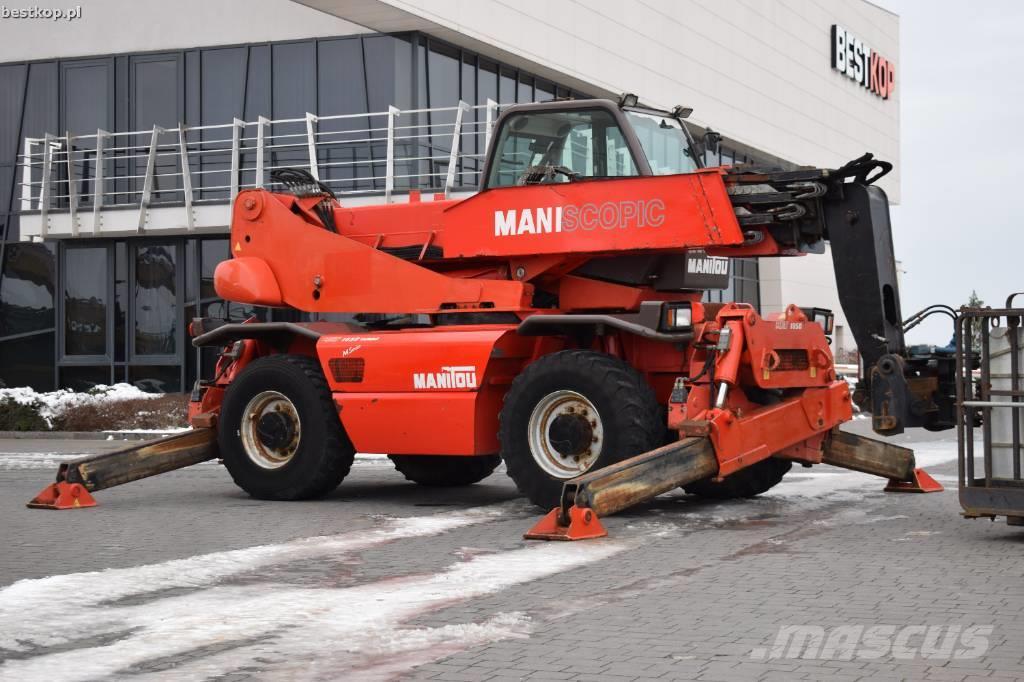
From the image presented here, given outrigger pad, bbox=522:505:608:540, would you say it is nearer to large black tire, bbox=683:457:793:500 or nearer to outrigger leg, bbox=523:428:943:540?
outrigger leg, bbox=523:428:943:540

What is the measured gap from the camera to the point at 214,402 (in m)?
15.1

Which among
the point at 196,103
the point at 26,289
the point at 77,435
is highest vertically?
the point at 196,103

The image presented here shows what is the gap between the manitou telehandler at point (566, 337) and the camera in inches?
468

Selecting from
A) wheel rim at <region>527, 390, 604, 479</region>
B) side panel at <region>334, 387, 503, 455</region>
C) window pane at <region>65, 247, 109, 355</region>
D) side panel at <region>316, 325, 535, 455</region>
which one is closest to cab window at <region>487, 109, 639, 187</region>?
side panel at <region>316, 325, 535, 455</region>

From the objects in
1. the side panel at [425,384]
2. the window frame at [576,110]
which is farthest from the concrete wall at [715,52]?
the side panel at [425,384]

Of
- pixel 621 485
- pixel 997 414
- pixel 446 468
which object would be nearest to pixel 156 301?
pixel 446 468

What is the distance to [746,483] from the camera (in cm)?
1377

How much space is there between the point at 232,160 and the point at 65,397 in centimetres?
561

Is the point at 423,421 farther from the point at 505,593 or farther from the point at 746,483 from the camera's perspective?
the point at 505,593

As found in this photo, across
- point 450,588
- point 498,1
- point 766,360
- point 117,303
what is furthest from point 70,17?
point 450,588

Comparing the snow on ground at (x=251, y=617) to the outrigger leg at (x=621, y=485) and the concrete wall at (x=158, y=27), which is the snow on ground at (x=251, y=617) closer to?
the outrigger leg at (x=621, y=485)

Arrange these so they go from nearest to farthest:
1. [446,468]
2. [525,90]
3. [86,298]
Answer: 1. [446,468]
2. [86,298]
3. [525,90]

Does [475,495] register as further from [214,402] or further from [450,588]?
[450,588]

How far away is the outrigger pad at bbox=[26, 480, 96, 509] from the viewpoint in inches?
540
